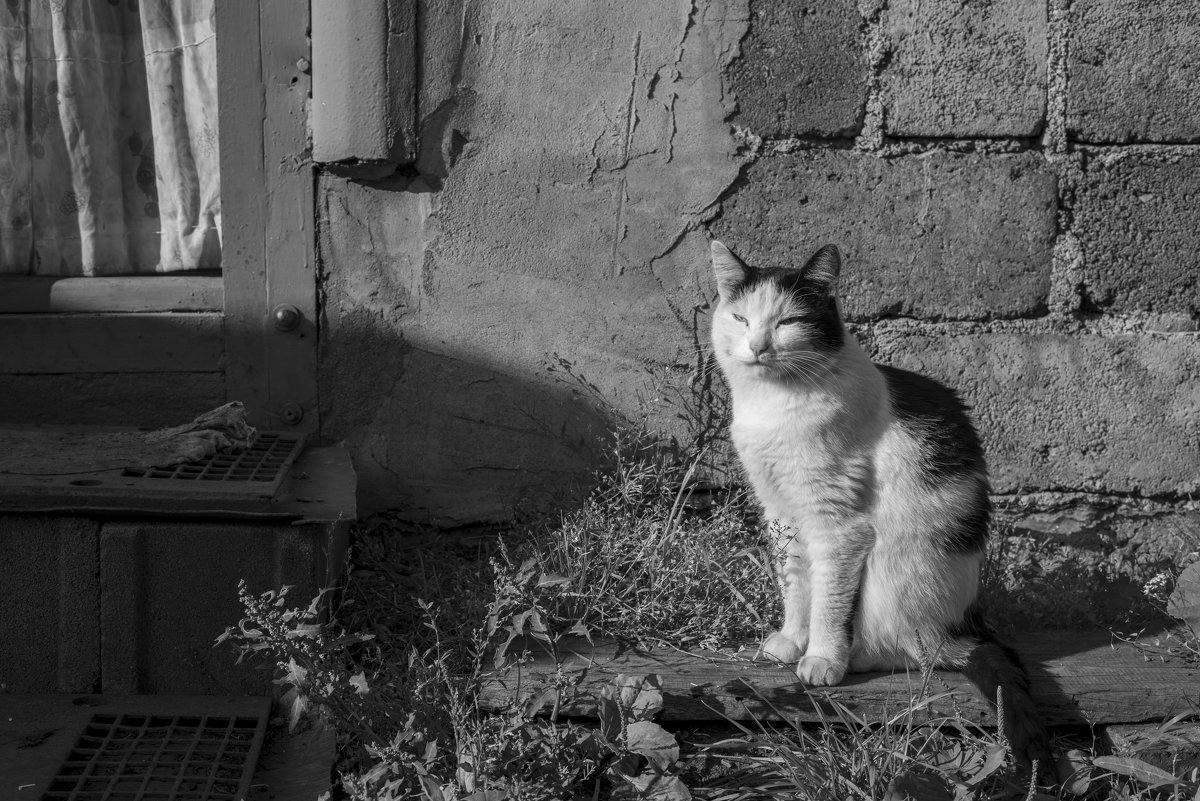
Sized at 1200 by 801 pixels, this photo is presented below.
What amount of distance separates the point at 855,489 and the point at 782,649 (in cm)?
48

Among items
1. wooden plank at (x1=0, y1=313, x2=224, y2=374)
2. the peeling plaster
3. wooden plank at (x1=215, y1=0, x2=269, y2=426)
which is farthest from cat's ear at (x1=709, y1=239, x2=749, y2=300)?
wooden plank at (x1=0, y1=313, x2=224, y2=374)

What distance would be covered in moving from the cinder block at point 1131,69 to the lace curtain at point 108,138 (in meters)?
2.98

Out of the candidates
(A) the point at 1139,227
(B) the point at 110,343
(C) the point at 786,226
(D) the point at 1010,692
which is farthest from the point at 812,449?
(B) the point at 110,343

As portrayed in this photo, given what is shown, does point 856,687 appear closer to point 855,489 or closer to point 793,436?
point 855,489

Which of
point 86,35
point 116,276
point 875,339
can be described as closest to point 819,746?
point 875,339

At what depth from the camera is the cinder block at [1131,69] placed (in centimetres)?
335

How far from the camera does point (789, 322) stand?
8.57 feet

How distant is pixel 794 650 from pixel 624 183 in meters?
1.65

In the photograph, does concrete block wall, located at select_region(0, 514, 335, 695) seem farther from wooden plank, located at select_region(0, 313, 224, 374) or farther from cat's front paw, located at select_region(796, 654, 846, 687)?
cat's front paw, located at select_region(796, 654, 846, 687)

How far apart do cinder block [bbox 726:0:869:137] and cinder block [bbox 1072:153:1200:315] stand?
2.89 ft

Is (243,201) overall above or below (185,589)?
above

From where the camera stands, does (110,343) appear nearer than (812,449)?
No

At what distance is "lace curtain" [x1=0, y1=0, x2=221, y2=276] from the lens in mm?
3461

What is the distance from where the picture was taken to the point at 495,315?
11.4 ft
